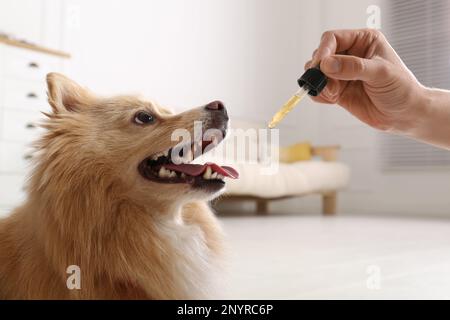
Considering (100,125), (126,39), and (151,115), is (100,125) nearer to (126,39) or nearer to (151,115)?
(151,115)

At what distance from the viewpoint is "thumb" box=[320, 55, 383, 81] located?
989mm

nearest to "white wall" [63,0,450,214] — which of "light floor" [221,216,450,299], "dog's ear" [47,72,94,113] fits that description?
"light floor" [221,216,450,299]

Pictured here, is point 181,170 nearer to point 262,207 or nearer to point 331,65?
point 331,65

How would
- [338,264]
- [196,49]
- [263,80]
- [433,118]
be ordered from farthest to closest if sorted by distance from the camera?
[263,80], [196,49], [338,264], [433,118]

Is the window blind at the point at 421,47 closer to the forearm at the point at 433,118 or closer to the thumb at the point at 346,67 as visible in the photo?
the forearm at the point at 433,118

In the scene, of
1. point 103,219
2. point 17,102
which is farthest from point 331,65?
point 17,102

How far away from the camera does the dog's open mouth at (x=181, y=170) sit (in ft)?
3.37

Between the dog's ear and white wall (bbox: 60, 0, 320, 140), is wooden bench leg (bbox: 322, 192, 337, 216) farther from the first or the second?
the dog's ear

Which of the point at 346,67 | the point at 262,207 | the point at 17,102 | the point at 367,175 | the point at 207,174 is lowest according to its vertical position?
the point at 262,207

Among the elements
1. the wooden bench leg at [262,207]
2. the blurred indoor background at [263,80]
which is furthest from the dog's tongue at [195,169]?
the wooden bench leg at [262,207]

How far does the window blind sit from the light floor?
2050mm

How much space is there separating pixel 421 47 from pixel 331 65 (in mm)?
4563

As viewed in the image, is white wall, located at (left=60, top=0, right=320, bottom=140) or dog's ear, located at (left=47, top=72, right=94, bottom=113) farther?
white wall, located at (left=60, top=0, right=320, bottom=140)

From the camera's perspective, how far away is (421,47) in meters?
4.98
